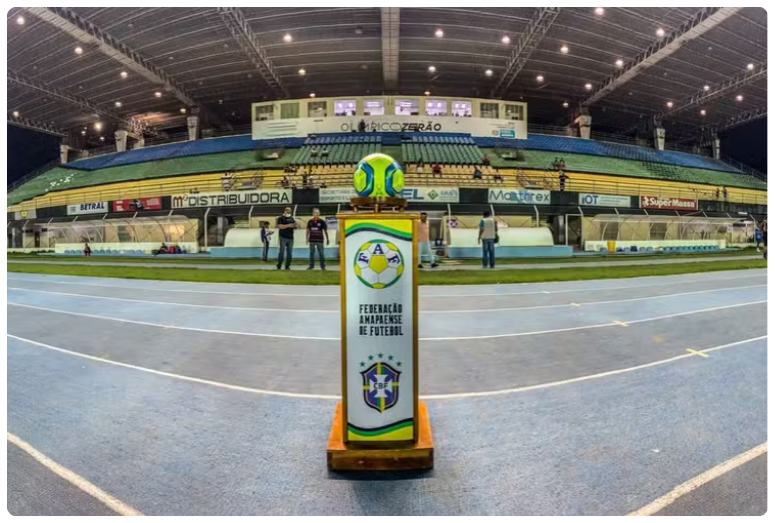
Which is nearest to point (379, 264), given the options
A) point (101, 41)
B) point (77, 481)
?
point (77, 481)

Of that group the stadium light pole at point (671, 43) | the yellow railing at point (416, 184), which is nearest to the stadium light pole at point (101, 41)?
the yellow railing at point (416, 184)

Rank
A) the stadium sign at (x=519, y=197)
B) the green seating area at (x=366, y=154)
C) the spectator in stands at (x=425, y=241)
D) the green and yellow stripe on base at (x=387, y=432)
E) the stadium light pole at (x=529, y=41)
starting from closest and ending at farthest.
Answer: the green and yellow stripe on base at (x=387, y=432)
the spectator in stands at (x=425, y=241)
the stadium light pole at (x=529, y=41)
the stadium sign at (x=519, y=197)
the green seating area at (x=366, y=154)

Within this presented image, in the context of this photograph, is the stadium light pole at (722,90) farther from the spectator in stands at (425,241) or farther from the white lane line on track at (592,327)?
the white lane line on track at (592,327)

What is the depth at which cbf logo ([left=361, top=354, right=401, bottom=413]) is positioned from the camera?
197cm

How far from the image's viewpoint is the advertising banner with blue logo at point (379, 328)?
193 cm

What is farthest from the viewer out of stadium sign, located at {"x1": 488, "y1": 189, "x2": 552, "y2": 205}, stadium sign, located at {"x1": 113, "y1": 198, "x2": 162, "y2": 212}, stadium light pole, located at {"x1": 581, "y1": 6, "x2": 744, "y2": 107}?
stadium sign, located at {"x1": 113, "y1": 198, "x2": 162, "y2": 212}

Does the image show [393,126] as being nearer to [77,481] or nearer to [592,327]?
[592,327]

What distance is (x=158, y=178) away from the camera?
29281 mm

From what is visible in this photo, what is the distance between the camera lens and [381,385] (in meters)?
1.98

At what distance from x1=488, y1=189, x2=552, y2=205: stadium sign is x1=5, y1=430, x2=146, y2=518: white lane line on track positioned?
70.8 ft

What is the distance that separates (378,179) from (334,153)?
27.1m

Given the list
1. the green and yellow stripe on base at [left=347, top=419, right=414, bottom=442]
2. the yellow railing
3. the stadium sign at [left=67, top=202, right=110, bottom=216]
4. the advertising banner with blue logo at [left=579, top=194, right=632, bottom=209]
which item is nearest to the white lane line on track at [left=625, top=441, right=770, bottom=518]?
the green and yellow stripe on base at [left=347, top=419, right=414, bottom=442]

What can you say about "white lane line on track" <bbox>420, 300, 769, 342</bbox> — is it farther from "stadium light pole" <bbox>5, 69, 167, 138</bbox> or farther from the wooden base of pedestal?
"stadium light pole" <bbox>5, 69, 167, 138</bbox>

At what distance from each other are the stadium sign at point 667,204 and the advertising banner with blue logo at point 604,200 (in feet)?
5.18
